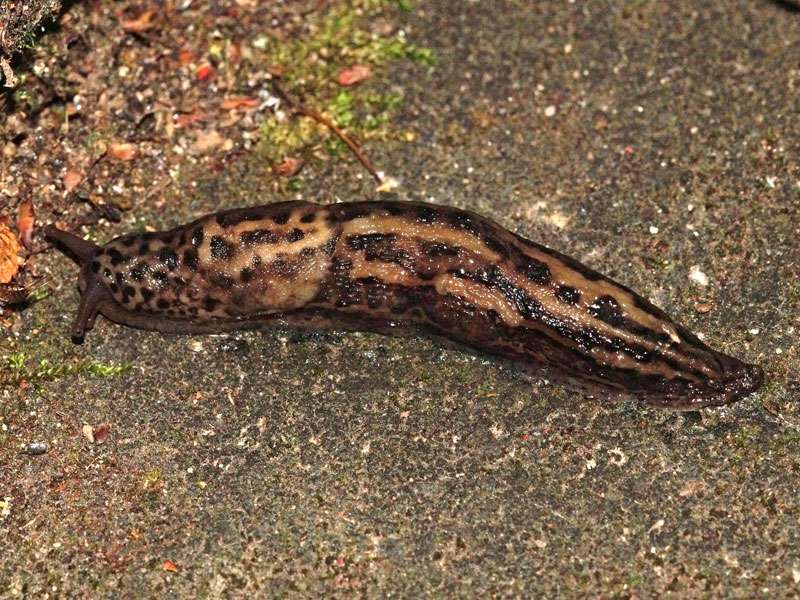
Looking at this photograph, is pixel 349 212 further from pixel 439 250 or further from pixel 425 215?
pixel 439 250

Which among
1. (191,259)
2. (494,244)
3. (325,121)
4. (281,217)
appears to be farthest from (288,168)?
(494,244)

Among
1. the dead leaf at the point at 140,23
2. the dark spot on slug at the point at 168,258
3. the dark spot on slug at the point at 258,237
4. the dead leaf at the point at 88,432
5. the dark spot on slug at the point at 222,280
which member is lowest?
the dead leaf at the point at 88,432

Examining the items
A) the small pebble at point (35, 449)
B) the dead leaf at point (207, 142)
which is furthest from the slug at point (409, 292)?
the dead leaf at point (207, 142)

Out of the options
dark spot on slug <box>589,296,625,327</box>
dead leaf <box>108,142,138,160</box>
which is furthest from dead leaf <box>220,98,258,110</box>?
dark spot on slug <box>589,296,625,327</box>

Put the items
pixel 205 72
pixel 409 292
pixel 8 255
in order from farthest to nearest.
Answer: pixel 205 72, pixel 8 255, pixel 409 292

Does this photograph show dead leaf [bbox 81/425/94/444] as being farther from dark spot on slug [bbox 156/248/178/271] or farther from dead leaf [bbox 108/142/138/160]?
dead leaf [bbox 108/142/138/160]

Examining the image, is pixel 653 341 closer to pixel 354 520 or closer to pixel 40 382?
pixel 354 520

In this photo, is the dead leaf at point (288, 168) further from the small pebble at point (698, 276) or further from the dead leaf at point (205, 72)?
the small pebble at point (698, 276)
